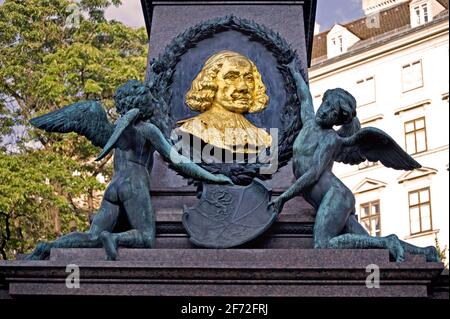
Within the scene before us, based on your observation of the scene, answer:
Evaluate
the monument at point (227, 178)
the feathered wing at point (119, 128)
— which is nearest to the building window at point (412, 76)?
the monument at point (227, 178)

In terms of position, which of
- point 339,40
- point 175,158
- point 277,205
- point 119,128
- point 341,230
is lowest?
point 341,230

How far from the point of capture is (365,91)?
4131 centimetres

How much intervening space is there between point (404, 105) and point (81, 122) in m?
31.9

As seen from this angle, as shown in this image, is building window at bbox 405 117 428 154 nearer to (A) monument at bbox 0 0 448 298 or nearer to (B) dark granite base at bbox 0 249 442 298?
(A) monument at bbox 0 0 448 298

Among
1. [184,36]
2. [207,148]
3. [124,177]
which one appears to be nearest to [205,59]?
[184,36]

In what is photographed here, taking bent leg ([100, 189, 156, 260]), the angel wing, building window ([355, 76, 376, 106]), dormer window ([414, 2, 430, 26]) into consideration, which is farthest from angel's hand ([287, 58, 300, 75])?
dormer window ([414, 2, 430, 26])

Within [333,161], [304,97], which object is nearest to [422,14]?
[304,97]

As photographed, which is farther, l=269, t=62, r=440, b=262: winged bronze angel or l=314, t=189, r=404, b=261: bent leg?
l=269, t=62, r=440, b=262: winged bronze angel

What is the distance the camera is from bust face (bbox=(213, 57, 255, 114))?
9.63 m

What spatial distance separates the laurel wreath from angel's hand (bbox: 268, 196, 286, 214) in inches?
27.5

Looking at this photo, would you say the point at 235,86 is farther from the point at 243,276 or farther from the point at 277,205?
the point at 243,276

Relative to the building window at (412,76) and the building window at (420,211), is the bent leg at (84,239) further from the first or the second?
the building window at (412,76)

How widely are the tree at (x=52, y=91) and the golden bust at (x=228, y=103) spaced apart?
11.9 m
